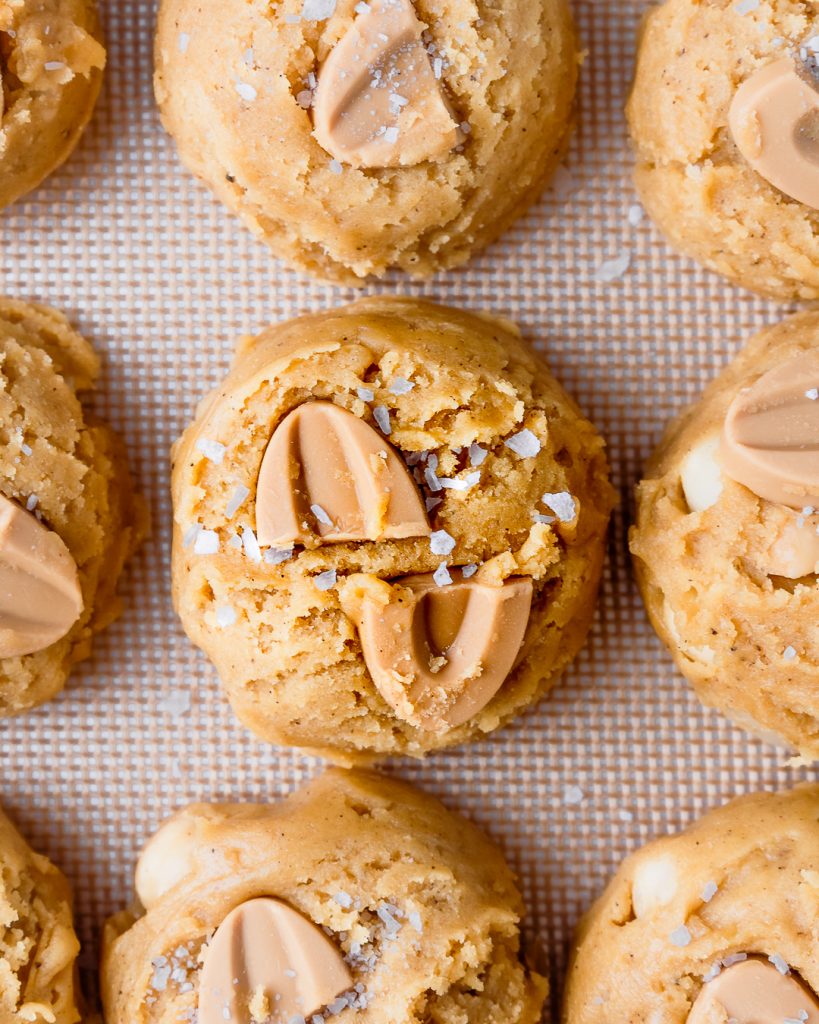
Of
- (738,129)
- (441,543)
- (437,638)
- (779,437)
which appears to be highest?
(738,129)

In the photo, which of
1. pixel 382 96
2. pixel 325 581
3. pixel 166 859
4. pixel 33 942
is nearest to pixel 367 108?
pixel 382 96

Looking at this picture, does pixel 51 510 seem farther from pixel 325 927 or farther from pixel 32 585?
pixel 325 927

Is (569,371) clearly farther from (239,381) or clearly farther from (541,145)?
(239,381)

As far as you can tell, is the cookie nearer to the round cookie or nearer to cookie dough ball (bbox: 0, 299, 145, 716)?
the round cookie

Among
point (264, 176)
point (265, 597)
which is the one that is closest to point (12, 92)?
point (264, 176)

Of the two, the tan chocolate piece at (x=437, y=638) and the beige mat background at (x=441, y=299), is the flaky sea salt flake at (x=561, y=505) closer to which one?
the tan chocolate piece at (x=437, y=638)

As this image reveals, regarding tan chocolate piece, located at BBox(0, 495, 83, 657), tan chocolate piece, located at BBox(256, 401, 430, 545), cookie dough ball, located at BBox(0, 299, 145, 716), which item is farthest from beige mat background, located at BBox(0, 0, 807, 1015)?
tan chocolate piece, located at BBox(256, 401, 430, 545)

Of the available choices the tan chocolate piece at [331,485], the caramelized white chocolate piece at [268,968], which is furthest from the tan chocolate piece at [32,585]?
the caramelized white chocolate piece at [268,968]
